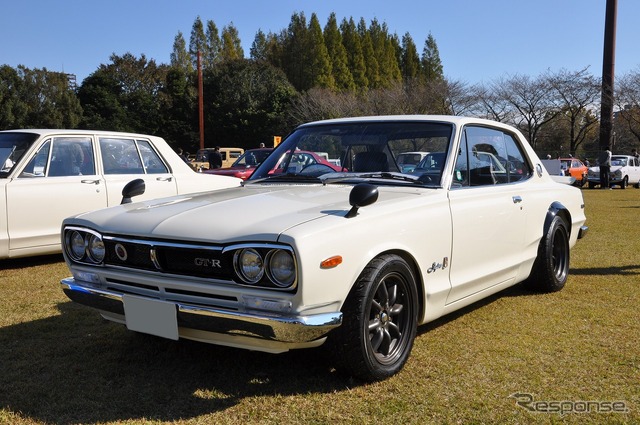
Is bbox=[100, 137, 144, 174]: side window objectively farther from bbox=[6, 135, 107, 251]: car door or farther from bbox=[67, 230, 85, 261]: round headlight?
bbox=[67, 230, 85, 261]: round headlight

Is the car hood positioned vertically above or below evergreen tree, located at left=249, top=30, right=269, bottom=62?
below

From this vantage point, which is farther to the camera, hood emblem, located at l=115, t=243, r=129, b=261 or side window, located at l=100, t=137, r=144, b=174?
side window, located at l=100, t=137, r=144, b=174

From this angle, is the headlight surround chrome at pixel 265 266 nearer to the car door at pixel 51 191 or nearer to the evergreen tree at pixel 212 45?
the car door at pixel 51 191

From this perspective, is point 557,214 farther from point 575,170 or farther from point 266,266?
Answer: point 575,170

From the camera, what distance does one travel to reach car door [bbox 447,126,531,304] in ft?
12.0

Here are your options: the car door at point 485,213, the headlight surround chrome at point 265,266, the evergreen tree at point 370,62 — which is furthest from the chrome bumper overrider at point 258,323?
the evergreen tree at point 370,62

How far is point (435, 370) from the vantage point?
330 cm

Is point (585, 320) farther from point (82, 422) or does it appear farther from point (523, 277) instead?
point (82, 422)

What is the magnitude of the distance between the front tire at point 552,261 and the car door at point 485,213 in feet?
1.67

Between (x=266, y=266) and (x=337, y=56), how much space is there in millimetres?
63796

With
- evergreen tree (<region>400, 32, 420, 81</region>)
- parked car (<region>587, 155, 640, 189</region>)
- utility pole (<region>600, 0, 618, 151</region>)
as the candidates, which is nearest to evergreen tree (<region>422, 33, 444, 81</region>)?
evergreen tree (<region>400, 32, 420, 81</region>)

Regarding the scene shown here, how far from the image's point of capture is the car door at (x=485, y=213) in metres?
3.67

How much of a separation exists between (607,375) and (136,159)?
5684mm

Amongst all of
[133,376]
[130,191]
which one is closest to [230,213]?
[133,376]
